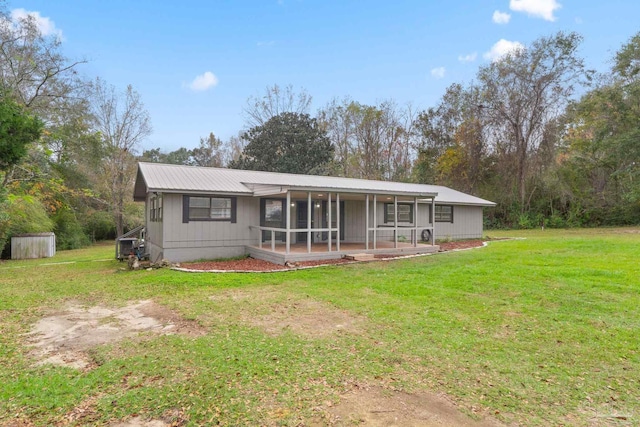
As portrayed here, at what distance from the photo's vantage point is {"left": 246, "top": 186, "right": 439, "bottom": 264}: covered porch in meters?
10.8

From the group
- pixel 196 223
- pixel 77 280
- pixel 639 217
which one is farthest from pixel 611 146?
pixel 77 280

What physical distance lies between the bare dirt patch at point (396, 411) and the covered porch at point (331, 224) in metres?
7.36

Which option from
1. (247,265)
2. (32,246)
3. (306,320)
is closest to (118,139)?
(32,246)

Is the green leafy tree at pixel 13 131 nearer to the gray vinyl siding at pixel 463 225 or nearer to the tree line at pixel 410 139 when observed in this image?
the tree line at pixel 410 139

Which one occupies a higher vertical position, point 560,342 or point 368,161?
point 368,161

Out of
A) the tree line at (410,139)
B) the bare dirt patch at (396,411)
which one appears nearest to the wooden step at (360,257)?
the bare dirt patch at (396,411)

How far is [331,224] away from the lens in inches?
564

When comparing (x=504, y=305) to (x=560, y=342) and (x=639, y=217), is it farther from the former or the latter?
(x=639, y=217)

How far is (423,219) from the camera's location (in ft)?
53.9

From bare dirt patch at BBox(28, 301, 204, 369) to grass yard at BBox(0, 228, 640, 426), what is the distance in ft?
0.31

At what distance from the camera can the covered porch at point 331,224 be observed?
10.8 m

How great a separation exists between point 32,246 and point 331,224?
14.4m

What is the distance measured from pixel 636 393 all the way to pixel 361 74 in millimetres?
27359

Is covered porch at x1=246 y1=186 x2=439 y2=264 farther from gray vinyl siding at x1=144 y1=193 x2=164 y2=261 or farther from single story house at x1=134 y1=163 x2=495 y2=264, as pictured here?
gray vinyl siding at x1=144 y1=193 x2=164 y2=261
